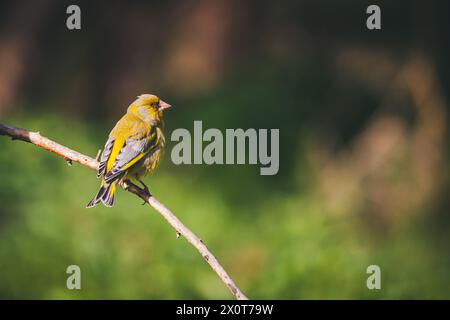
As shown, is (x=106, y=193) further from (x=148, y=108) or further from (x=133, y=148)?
(x=148, y=108)

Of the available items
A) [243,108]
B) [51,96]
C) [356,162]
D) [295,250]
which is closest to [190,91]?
[243,108]

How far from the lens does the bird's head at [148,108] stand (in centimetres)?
496

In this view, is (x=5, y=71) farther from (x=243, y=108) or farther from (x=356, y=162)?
(x=356, y=162)

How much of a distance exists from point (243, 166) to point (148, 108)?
3364 mm

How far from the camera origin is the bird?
14.7 feet

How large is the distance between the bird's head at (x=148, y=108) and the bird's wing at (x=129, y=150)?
0.08 m

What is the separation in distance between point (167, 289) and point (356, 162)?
2.77 meters

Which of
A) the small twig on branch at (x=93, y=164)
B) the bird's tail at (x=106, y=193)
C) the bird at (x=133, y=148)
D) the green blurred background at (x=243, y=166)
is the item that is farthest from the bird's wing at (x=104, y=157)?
the green blurred background at (x=243, y=166)

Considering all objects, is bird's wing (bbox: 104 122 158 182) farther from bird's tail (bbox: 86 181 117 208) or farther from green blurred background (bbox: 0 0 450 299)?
green blurred background (bbox: 0 0 450 299)

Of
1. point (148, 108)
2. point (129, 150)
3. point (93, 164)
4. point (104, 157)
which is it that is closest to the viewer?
point (93, 164)

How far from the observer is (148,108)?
16.4 feet

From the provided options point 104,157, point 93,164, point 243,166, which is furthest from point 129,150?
point 243,166

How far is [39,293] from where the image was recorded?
645 cm

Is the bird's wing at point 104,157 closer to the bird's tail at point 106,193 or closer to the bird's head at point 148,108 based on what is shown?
the bird's tail at point 106,193
